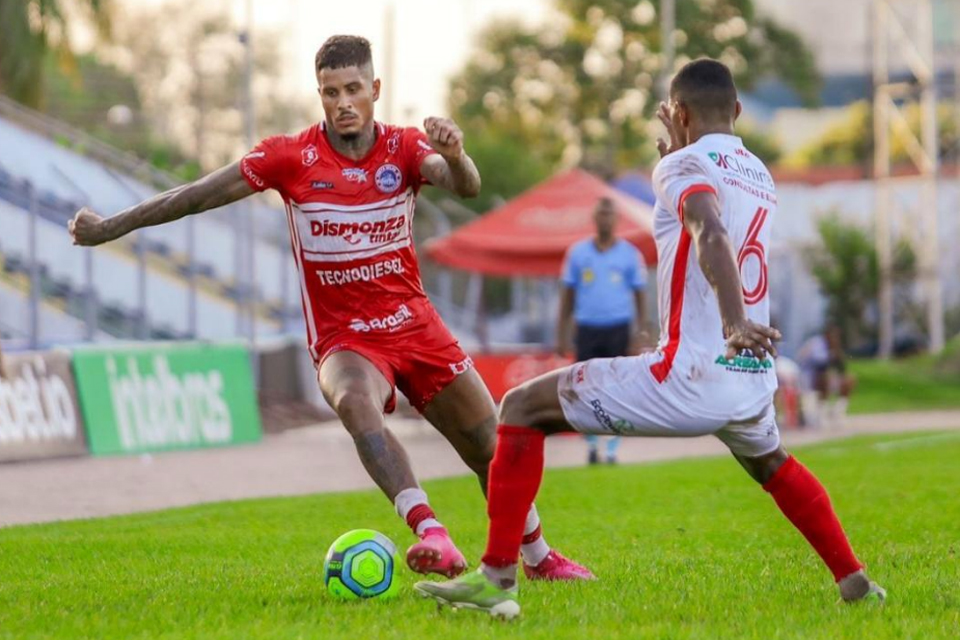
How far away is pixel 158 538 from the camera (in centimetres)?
981

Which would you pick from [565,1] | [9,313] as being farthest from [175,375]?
[565,1]

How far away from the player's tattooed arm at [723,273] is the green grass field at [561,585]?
100 cm

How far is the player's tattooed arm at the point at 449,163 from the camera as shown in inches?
286

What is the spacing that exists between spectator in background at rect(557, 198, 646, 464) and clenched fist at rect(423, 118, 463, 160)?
8.63m

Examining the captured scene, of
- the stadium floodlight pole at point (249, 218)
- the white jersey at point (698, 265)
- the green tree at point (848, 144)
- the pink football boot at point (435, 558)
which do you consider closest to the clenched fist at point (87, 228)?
the pink football boot at point (435, 558)

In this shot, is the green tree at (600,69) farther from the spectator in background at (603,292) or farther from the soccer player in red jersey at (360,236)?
the soccer player in red jersey at (360,236)

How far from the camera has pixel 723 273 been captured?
613cm

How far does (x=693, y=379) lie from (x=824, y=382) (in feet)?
64.3

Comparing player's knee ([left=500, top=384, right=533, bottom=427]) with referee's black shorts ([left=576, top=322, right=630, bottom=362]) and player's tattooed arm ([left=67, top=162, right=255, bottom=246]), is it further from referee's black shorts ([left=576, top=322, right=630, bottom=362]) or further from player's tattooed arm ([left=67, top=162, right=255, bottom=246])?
referee's black shorts ([left=576, top=322, right=630, bottom=362])

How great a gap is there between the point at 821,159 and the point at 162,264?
63354 mm

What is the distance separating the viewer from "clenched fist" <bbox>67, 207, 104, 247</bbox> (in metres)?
7.84

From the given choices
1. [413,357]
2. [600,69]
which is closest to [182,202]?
[413,357]

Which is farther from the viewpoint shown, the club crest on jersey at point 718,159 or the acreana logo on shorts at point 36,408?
the acreana logo on shorts at point 36,408

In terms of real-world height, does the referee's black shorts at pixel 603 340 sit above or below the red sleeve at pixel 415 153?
below
